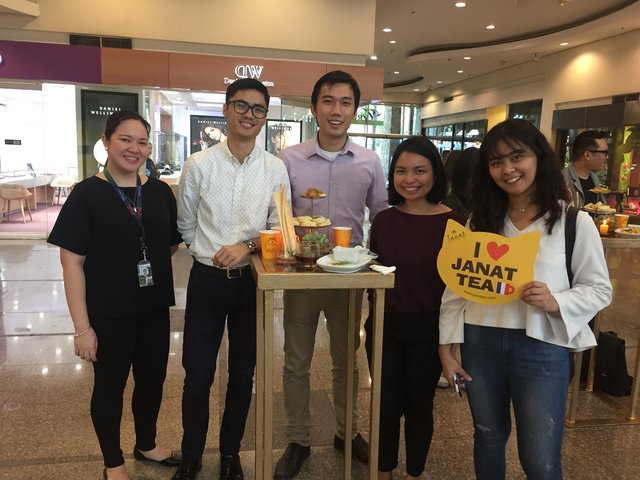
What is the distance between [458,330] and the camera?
1.64 meters

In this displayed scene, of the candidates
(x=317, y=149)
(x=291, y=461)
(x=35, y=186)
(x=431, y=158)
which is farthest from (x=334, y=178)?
(x=35, y=186)

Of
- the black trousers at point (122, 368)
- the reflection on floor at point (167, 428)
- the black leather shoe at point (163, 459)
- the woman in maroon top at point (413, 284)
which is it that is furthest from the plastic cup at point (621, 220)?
the black leather shoe at point (163, 459)

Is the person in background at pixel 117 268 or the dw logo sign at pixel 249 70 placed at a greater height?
the dw logo sign at pixel 249 70

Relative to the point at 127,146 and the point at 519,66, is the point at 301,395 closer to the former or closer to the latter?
the point at 127,146

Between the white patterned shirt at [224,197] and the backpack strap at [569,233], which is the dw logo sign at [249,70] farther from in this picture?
the backpack strap at [569,233]

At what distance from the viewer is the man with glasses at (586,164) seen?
3414 millimetres

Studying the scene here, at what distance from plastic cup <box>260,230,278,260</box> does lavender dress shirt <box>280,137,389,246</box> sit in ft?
1.80

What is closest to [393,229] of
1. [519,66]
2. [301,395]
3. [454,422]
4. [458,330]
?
[458,330]

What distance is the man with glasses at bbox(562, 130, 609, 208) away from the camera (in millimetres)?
3414

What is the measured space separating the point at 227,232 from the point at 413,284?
2.55 ft

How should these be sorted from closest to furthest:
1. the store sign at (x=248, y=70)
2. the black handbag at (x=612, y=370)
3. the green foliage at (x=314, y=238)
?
→ the green foliage at (x=314, y=238)
the black handbag at (x=612, y=370)
the store sign at (x=248, y=70)

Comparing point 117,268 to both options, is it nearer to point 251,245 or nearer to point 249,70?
point 251,245

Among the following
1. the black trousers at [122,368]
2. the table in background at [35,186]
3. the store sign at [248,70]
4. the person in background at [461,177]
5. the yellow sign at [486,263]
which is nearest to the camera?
the yellow sign at [486,263]

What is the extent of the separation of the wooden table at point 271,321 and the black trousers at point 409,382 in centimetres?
23
